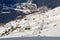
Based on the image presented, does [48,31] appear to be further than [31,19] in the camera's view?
No

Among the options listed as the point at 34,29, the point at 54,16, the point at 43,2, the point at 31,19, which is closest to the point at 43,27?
the point at 34,29

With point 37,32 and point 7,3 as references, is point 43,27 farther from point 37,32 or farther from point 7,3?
point 7,3

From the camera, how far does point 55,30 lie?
12359 mm

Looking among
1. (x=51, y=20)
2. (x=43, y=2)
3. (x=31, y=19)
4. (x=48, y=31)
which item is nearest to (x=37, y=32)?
(x=48, y=31)

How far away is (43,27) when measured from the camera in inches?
513

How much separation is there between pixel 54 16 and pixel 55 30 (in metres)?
1.81

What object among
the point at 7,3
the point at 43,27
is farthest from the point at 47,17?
the point at 7,3

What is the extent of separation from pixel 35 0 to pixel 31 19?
23.3 metres

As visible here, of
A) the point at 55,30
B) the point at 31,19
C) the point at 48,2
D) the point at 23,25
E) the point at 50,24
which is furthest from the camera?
the point at 48,2

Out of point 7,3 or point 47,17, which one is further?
point 7,3

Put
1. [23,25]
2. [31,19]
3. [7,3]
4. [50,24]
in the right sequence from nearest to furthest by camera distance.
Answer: [50,24]
[23,25]
[31,19]
[7,3]

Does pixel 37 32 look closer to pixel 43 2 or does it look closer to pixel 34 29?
pixel 34 29

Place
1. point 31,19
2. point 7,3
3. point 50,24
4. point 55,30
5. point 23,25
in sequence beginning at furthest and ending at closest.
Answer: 1. point 7,3
2. point 31,19
3. point 23,25
4. point 50,24
5. point 55,30

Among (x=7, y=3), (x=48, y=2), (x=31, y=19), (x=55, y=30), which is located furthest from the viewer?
(x=7, y=3)
